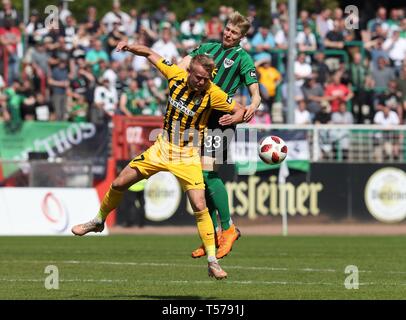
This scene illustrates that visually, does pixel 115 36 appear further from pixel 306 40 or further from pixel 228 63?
pixel 228 63

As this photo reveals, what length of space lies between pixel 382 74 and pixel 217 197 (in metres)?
15.9

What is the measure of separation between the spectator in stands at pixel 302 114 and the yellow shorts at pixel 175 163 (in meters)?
14.6

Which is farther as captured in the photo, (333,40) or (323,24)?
(323,24)

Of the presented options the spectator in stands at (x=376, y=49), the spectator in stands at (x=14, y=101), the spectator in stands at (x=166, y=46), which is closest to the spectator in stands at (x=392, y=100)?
the spectator in stands at (x=376, y=49)

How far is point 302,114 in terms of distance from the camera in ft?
89.5

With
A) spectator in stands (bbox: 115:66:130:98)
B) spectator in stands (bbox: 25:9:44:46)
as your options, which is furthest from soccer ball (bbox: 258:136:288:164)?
spectator in stands (bbox: 25:9:44:46)

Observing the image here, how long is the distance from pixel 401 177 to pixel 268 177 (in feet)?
10.0

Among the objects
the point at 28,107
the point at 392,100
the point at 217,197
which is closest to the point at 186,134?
the point at 217,197

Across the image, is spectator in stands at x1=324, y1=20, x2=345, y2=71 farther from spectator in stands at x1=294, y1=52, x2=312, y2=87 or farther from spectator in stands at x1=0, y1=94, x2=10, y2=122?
spectator in stands at x1=0, y1=94, x2=10, y2=122

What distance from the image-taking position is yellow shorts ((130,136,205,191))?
12.5m


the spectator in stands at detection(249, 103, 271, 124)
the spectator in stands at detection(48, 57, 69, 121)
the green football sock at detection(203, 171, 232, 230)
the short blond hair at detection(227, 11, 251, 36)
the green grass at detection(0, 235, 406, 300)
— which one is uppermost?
the short blond hair at detection(227, 11, 251, 36)

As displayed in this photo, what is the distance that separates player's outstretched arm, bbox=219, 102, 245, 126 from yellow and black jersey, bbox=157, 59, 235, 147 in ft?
0.19

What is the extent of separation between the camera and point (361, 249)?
63.8 feet

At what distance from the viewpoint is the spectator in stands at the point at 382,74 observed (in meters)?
28.8
